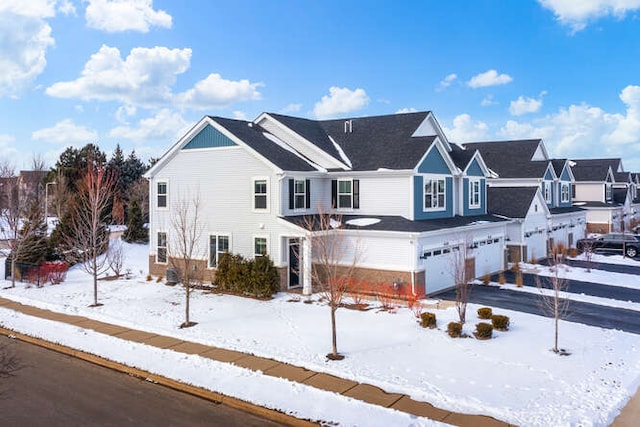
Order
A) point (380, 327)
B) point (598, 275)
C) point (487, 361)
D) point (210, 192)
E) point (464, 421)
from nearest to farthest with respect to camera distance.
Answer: point (464, 421) < point (487, 361) < point (380, 327) < point (210, 192) < point (598, 275)

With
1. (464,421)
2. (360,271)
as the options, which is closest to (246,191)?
(360,271)

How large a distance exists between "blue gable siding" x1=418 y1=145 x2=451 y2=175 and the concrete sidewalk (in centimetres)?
1387

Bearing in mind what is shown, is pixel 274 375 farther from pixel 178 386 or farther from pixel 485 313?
pixel 485 313

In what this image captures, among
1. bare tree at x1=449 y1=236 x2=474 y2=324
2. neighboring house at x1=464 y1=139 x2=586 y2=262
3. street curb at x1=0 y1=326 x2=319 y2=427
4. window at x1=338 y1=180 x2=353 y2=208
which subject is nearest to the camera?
street curb at x1=0 y1=326 x2=319 y2=427

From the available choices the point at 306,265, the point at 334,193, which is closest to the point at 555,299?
the point at 306,265

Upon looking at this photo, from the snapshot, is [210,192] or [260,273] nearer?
[260,273]

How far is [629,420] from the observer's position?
10.1 m

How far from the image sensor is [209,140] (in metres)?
25.1

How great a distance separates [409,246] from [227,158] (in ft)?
32.3

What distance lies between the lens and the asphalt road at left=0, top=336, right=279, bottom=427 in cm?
1016

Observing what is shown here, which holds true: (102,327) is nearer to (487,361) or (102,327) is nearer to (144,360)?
(144,360)

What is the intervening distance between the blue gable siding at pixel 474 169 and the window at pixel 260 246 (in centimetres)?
1309

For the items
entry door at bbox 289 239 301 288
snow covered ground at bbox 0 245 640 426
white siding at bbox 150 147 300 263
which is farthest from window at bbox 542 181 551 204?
white siding at bbox 150 147 300 263

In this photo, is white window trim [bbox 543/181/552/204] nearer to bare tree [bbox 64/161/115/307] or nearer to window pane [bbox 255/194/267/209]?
window pane [bbox 255/194/267/209]
